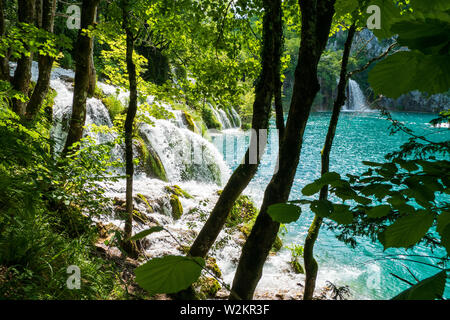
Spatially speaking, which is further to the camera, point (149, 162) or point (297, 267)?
point (149, 162)

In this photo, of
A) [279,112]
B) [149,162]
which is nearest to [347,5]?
[279,112]

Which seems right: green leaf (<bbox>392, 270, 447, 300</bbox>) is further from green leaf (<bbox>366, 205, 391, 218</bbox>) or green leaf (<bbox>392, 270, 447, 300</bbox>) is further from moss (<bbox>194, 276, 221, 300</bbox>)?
moss (<bbox>194, 276, 221, 300</bbox>)

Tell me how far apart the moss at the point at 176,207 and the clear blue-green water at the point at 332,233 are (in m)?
3.83

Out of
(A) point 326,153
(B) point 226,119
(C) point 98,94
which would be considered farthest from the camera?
(B) point 226,119

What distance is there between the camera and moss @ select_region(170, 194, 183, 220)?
7.76m

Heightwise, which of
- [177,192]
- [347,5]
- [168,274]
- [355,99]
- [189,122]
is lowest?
[177,192]

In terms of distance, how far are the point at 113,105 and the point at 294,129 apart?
881 centimetres

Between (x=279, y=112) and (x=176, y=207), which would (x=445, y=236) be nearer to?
(x=279, y=112)

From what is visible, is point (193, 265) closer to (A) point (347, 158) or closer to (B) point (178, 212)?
(B) point (178, 212)

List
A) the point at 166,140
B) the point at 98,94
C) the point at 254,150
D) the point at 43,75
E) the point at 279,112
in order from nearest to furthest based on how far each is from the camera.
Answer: the point at 279,112, the point at 254,150, the point at 43,75, the point at 98,94, the point at 166,140

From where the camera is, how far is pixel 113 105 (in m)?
9.22

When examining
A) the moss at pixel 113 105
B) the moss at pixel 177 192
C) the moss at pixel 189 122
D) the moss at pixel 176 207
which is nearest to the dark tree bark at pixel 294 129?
the moss at pixel 176 207
